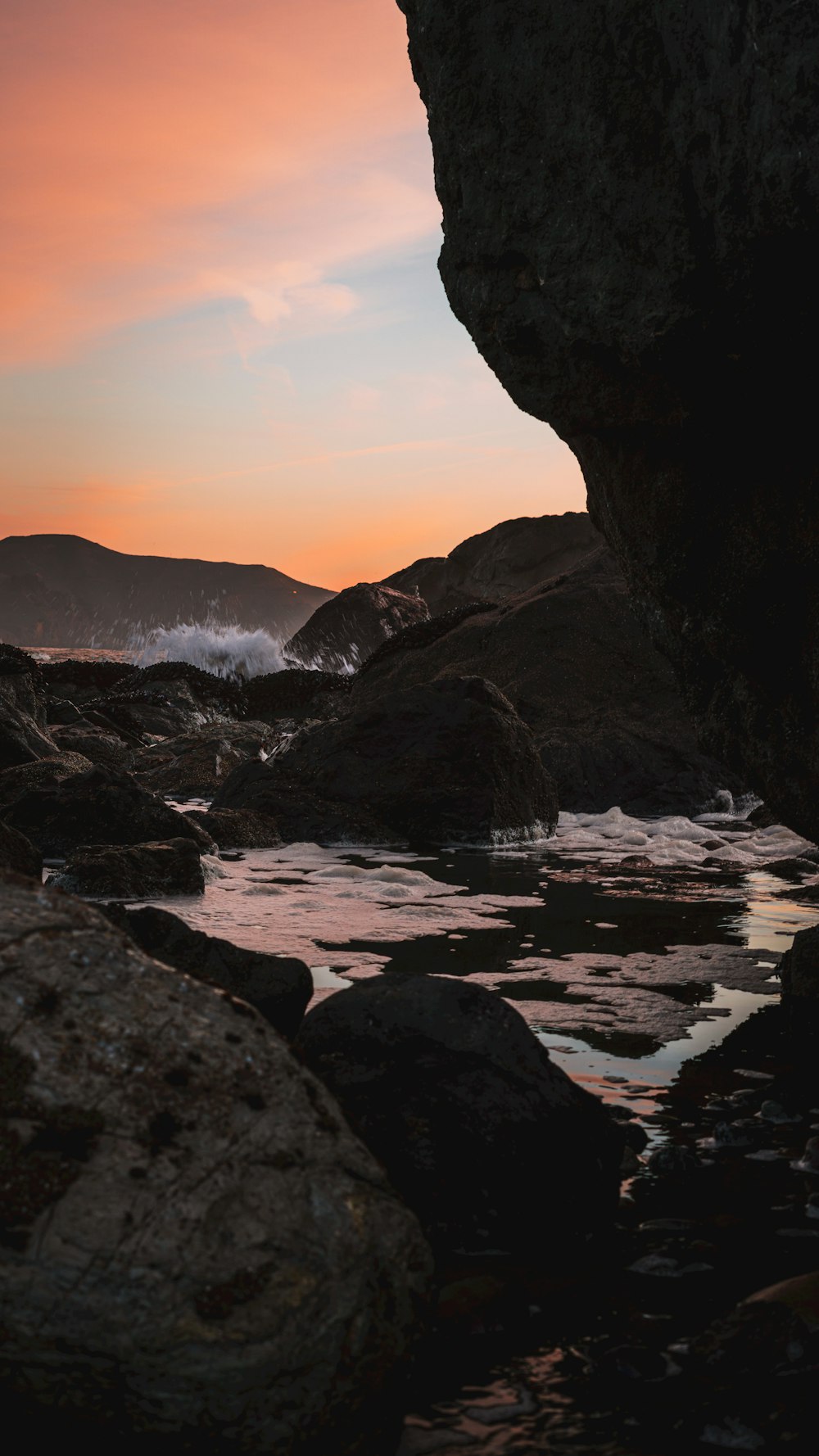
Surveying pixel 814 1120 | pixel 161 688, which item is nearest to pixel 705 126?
pixel 814 1120

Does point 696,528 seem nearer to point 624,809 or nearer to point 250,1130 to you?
point 250,1130

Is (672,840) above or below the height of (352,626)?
below

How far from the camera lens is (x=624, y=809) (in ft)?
50.0

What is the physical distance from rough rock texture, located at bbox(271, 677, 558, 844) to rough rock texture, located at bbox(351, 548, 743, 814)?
5.77 ft

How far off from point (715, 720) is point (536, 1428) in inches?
168

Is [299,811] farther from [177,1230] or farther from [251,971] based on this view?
[177,1230]

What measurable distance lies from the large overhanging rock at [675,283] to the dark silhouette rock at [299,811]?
610cm

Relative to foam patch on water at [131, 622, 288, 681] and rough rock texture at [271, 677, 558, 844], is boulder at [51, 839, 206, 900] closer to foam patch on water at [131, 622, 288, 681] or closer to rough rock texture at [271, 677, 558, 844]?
rough rock texture at [271, 677, 558, 844]

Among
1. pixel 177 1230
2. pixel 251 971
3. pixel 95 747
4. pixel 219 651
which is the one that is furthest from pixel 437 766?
pixel 219 651

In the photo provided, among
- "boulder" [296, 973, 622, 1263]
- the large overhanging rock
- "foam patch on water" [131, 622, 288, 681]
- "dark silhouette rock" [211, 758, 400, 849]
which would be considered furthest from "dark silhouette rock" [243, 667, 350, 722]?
"boulder" [296, 973, 622, 1263]

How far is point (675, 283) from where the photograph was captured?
4.54 meters

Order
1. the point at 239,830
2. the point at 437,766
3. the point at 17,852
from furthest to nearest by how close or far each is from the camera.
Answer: the point at 437,766, the point at 239,830, the point at 17,852

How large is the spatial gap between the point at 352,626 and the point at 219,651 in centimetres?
509

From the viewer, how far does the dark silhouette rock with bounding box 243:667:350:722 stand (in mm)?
29656
